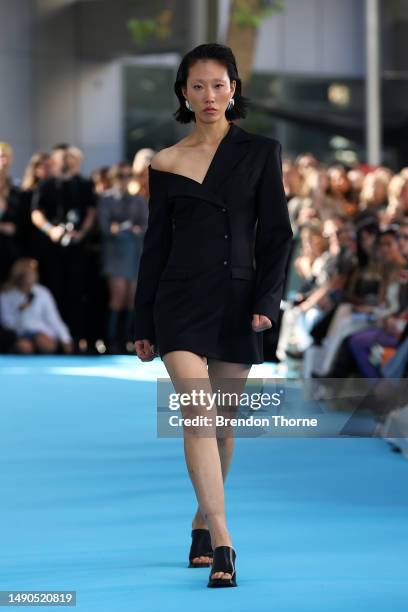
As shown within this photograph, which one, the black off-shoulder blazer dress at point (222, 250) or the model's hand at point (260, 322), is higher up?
the black off-shoulder blazer dress at point (222, 250)

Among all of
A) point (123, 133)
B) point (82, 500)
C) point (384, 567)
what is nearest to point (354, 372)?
point (82, 500)

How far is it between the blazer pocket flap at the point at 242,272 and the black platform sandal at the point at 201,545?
0.91 meters

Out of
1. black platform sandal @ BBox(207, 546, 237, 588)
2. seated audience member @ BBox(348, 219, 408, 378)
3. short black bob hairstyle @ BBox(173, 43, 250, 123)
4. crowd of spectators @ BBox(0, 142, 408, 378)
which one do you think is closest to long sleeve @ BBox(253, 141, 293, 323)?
short black bob hairstyle @ BBox(173, 43, 250, 123)

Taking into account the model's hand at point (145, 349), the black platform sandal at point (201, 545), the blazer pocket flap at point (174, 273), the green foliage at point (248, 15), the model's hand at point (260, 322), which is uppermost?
the green foliage at point (248, 15)

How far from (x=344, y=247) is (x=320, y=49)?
701 inches

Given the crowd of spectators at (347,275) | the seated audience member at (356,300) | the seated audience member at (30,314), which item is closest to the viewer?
the crowd of spectators at (347,275)

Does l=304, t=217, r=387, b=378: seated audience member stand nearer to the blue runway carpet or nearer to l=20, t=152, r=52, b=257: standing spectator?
the blue runway carpet

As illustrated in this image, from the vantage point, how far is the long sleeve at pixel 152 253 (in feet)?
19.9

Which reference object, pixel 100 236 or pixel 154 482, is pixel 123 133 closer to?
pixel 100 236

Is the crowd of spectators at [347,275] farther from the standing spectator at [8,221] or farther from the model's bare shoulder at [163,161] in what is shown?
the model's bare shoulder at [163,161]

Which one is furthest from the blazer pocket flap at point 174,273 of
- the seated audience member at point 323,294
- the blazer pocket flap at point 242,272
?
the seated audience member at point 323,294

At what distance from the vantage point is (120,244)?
17.9 meters

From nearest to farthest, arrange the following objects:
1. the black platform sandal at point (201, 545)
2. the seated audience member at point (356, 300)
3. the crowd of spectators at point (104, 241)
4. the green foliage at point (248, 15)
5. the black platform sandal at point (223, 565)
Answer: the black platform sandal at point (223, 565) < the black platform sandal at point (201, 545) < the seated audience member at point (356, 300) < the crowd of spectators at point (104, 241) < the green foliage at point (248, 15)

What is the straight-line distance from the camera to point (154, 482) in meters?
8.83
